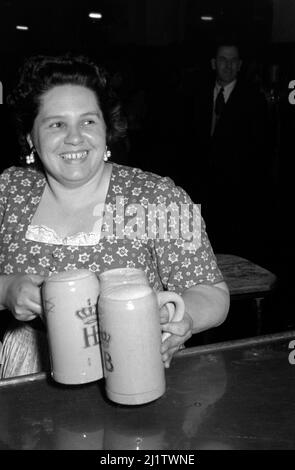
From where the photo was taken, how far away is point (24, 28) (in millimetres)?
7105

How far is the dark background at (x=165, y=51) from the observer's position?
629 cm

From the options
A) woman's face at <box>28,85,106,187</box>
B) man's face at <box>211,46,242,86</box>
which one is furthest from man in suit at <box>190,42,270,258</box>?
woman's face at <box>28,85,106,187</box>

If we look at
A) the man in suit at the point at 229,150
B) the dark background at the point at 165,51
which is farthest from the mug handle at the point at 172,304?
the dark background at the point at 165,51

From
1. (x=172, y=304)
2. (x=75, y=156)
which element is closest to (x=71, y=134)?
(x=75, y=156)

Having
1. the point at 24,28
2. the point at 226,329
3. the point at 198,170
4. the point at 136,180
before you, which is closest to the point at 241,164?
the point at 198,170

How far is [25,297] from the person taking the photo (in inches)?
47.5

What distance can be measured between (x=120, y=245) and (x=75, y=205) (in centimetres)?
17

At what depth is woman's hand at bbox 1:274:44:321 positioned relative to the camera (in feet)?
3.92

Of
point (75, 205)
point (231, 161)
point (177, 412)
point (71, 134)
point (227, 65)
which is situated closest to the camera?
point (177, 412)

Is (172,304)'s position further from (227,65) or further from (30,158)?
(227,65)

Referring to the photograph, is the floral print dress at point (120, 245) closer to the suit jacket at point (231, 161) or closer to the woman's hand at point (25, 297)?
the woman's hand at point (25, 297)

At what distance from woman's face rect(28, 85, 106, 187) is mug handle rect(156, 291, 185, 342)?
1.94 feet

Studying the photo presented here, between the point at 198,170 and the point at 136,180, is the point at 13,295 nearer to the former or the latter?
the point at 136,180

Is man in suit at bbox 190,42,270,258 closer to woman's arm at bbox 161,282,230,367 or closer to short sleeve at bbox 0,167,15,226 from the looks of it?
short sleeve at bbox 0,167,15,226
